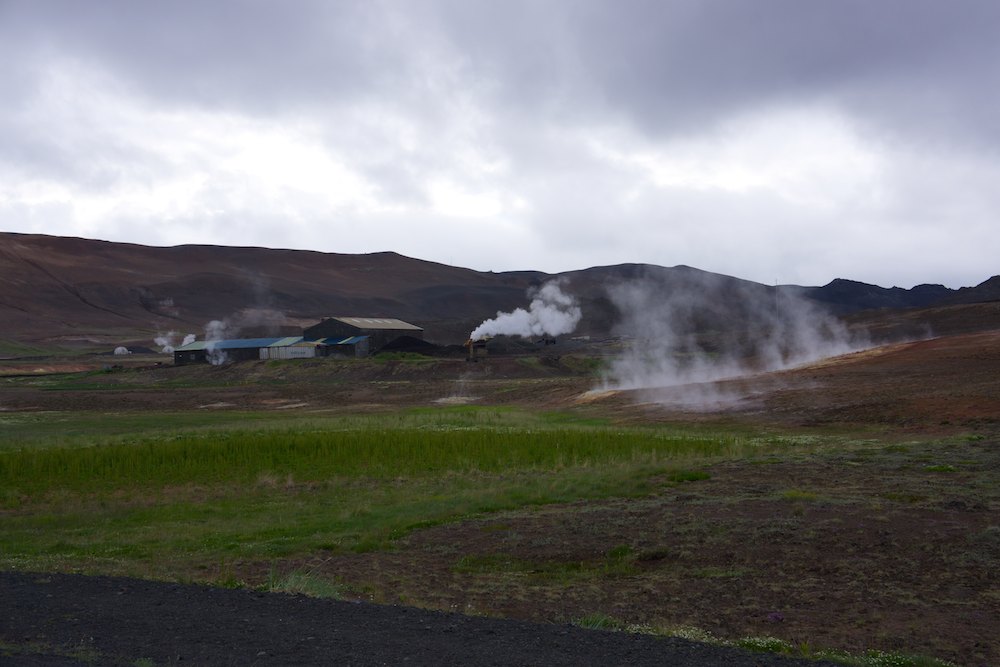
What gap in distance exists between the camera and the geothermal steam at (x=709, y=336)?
70.5 metres

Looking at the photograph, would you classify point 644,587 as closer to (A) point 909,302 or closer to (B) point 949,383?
(B) point 949,383

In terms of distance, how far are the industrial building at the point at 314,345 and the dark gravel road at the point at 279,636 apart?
329 ft

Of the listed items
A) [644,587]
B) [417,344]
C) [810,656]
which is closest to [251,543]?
[644,587]

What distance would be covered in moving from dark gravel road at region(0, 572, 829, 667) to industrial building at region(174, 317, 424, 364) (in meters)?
100

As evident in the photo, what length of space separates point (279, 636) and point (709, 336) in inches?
4577

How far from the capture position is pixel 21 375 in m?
105

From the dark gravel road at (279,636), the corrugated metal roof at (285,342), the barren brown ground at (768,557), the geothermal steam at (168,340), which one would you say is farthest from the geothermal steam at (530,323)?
the dark gravel road at (279,636)

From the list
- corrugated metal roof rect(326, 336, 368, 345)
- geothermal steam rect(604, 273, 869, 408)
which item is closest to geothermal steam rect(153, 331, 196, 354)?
corrugated metal roof rect(326, 336, 368, 345)

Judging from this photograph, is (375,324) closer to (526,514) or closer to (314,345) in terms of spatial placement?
(314,345)

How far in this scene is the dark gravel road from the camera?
28.2ft

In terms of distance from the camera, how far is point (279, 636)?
9.36m

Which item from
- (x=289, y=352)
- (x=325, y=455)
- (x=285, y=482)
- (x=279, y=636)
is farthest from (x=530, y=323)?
(x=279, y=636)

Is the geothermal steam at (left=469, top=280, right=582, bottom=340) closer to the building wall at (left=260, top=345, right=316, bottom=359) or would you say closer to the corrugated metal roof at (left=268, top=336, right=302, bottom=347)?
the building wall at (left=260, top=345, right=316, bottom=359)

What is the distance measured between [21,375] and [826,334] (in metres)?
89.7
